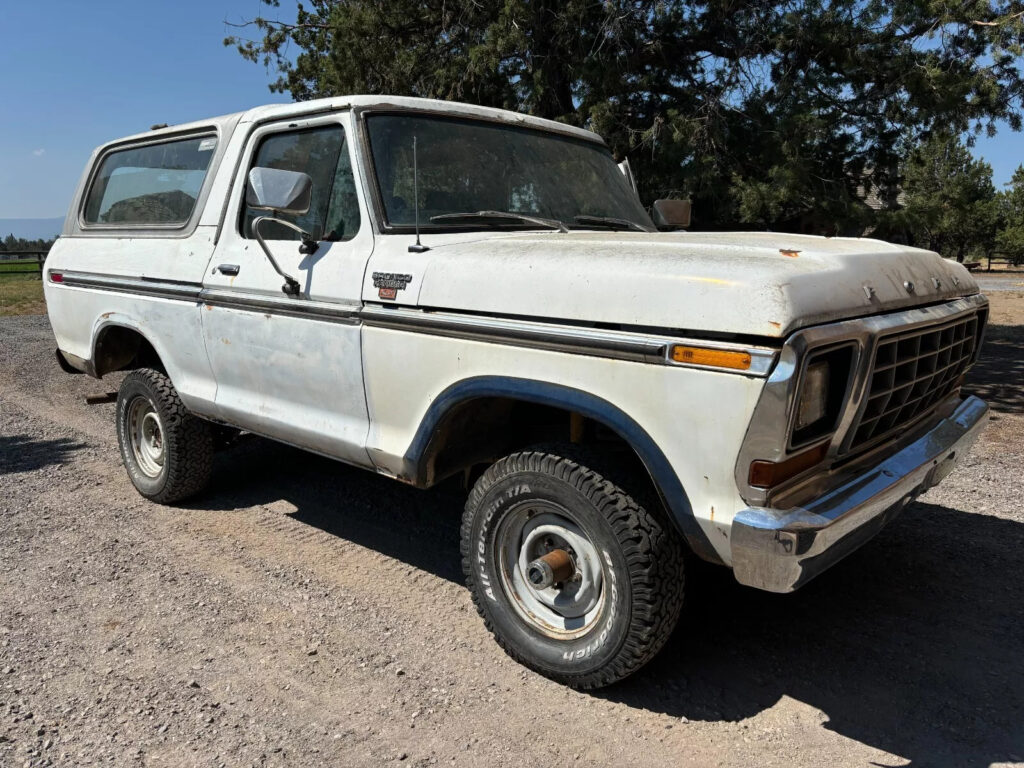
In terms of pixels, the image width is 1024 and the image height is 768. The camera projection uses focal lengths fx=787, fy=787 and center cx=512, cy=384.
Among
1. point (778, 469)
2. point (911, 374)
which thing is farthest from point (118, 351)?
point (911, 374)

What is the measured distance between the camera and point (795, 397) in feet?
7.21

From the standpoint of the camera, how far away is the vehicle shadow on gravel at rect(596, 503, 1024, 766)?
2682 mm

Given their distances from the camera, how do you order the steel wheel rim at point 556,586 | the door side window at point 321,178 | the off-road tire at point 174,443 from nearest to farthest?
the steel wheel rim at point 556,586
the door side window at point 321,178
the off-road tire at point 174,443

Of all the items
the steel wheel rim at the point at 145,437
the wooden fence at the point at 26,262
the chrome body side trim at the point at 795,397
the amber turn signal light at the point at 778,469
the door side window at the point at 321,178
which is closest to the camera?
the chrome body side trim at the point at 795,397

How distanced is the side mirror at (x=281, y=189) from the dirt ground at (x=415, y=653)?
69.3 inches

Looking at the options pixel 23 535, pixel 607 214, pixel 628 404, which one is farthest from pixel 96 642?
pixel 607 214

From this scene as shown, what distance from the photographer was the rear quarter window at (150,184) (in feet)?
14.4

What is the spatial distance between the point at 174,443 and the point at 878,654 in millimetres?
3782

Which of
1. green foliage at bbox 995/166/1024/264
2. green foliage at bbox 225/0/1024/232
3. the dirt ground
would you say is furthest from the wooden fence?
green foliage at bbox 995/166/1024/264

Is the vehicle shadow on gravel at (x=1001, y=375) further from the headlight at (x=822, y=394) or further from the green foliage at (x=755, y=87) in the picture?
the headlight at (x=822, y=394)

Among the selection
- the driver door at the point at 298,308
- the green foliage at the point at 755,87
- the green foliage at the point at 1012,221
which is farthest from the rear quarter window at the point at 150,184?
the green foliage at the point at 1012,221

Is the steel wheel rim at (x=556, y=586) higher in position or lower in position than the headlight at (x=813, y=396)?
lower

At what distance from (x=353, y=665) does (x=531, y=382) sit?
134 centimetres

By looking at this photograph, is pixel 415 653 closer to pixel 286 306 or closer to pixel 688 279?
pixel 286 306
